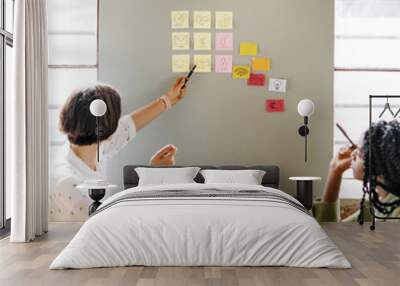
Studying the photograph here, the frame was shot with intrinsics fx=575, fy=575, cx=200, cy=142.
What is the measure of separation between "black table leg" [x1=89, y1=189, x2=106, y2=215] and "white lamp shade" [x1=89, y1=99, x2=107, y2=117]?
0.82 metres

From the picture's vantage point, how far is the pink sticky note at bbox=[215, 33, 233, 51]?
21.3 ft

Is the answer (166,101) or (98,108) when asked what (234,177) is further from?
(98,108)

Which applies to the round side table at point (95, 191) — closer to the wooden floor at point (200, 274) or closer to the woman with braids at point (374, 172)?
the wooden floor at point (200, 274)

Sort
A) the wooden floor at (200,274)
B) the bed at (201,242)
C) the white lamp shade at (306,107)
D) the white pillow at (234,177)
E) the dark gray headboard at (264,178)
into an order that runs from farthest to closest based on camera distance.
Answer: the dark gray headboard at (264,178) → the white lamp shade at (306,107) → the white pillow at (234,177) → the bed at (201,242) → the wooden floor at (200,274)

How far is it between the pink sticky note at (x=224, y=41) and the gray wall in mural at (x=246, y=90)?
0.07 m

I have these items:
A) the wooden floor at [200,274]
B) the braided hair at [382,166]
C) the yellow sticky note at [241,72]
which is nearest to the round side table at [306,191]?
the braided hair at [382,166]

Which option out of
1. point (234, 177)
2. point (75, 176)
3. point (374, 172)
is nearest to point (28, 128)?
point (75, 176)

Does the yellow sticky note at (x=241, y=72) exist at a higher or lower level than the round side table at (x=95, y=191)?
higher

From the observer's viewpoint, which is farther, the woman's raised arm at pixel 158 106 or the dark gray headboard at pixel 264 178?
the woman's raised arm at pixel 158 106

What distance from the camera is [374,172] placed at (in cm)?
628

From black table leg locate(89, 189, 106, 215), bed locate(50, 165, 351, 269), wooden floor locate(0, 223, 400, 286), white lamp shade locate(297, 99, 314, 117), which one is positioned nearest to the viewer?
wooden floor locate(0, 223, 400, 286)

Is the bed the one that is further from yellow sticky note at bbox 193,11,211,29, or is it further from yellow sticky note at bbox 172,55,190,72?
yellow sticky note at bbox 193,11,211,29

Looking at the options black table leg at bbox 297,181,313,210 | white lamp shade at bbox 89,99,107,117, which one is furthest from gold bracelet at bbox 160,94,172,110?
black table leg at bbox 297,181,313,210

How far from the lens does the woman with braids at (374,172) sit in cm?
625
